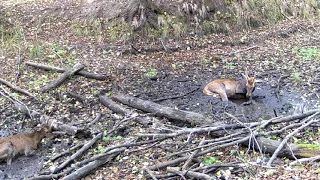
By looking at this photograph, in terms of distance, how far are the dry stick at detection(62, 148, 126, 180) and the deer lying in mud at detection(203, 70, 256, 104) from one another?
322 cm

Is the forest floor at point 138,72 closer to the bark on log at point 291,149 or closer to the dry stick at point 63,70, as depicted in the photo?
the dry stick at point 63,70

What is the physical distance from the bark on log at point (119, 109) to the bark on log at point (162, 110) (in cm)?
21

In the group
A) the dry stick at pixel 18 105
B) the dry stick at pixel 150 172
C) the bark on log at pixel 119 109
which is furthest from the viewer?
the dry stick at pixel 18 105

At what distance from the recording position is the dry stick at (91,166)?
17.7ft

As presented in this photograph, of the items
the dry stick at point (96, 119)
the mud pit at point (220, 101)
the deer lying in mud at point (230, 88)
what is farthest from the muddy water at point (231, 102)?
the dry stick at point (96, 119)

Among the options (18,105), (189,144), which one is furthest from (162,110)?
(18,105)

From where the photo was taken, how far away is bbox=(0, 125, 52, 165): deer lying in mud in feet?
20.4

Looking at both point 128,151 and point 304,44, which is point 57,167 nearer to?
point 128,151

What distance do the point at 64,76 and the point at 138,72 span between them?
1916 millimetres

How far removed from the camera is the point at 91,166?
5.61m

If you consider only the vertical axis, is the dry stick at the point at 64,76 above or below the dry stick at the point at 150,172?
above

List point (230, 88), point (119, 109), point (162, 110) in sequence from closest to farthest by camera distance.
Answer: point (162, 110) → point (119, 109) → point (230, 88)

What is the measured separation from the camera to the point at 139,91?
8.69 m

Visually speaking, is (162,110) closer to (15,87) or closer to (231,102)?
(231,102)
